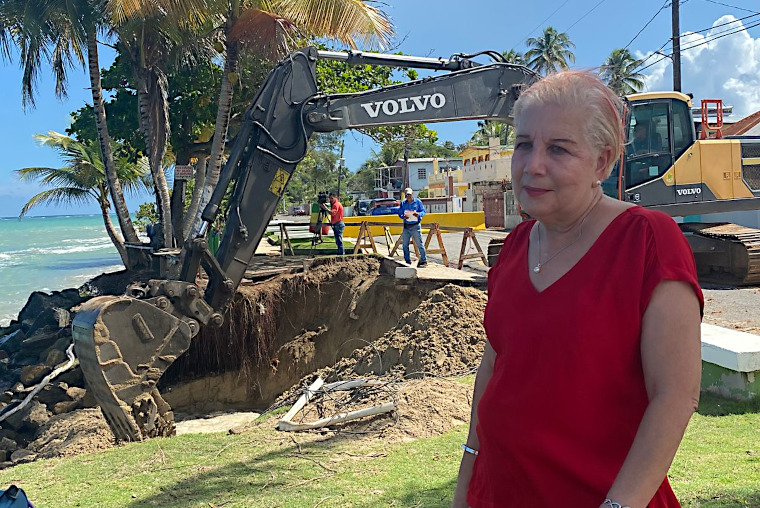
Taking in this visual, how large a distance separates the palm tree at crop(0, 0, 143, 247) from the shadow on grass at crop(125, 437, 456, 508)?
40.0 ft

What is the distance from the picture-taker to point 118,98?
18.0m

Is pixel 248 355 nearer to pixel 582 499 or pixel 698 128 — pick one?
pixel 698 128

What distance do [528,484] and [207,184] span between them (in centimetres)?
1366

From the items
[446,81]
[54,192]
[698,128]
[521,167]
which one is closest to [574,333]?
[521,167]

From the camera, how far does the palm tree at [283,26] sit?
13.3 metres

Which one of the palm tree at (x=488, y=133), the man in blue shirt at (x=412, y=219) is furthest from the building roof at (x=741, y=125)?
the palm tree at (x=488, y=133)

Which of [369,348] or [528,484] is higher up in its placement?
[528,484]

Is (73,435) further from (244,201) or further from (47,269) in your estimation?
(47,269)

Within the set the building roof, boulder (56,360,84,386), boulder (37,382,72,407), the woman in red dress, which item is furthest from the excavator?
the building roof

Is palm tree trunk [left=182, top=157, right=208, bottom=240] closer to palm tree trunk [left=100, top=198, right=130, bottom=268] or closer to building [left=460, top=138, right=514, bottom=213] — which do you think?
palm tree trunk [left=100, top=198, right=130, bottom=268]

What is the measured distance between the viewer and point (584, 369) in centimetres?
163

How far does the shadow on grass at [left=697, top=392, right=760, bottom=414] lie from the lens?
216 inches

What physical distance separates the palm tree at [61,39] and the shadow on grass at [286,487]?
12201 millimetres

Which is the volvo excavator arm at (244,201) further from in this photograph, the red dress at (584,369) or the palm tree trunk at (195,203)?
the red dress at (584,369)
